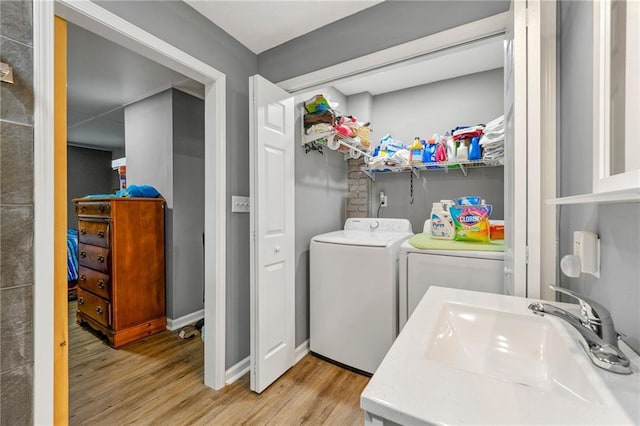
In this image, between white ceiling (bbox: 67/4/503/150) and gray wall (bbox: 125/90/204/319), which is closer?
white ceiling (bbox: 67/4/503/150)

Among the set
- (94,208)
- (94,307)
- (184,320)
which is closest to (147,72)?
(94,208)

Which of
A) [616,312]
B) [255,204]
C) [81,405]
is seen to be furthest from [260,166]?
[81,405]

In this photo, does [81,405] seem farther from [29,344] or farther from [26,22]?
[26,22]

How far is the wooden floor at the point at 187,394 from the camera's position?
162cm

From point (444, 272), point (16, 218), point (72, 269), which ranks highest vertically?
point (16, 218)

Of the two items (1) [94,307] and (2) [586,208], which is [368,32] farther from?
(1) [94,307]

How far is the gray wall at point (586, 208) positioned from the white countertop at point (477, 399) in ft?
0.54

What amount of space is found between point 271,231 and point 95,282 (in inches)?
79.6

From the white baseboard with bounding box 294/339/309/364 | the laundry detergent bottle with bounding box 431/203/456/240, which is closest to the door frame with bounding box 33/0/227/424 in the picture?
the white baseboard with bounding box 294/339/309/364

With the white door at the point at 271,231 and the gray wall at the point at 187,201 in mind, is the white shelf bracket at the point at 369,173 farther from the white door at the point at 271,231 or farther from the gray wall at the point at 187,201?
the gray wall at the point at 187,201

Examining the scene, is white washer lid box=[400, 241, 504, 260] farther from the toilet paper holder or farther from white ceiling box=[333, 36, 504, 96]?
white ceiling box=[333, 36, 504, 96]

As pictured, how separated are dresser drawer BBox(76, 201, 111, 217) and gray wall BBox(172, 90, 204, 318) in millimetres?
556

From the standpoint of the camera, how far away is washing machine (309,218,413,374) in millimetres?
1917

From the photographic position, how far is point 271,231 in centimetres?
191
